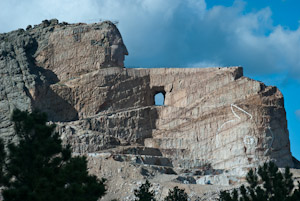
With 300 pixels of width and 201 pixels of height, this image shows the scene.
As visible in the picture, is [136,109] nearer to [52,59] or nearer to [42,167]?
[52,59]

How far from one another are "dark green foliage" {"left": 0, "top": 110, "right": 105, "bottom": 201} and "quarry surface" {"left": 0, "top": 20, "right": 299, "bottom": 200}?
1898cm

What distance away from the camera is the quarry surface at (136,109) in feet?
218

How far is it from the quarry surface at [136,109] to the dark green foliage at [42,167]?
62.3 feet

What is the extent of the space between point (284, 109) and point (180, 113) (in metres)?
8.29

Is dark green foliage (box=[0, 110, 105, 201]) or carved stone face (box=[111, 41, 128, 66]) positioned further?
carved stone face (box=[111, 41, 128, 66])

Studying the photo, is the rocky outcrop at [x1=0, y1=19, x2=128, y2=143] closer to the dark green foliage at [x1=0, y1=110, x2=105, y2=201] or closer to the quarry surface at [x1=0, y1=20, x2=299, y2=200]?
the quarry surface at [x1=0, y1=20, x2=299, y2=200]

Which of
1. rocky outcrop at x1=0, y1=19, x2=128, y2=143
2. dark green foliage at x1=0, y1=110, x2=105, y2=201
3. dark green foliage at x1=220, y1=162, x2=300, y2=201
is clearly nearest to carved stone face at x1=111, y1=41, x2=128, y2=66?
rocky outcrop at x1=0, y1=19, x2=128, y2=143

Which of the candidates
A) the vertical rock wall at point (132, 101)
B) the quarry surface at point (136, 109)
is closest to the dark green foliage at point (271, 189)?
the quarry surface at point (136, 109)

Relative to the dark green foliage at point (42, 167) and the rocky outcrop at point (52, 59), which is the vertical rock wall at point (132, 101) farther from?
the dark green foliage at point (42, 167)

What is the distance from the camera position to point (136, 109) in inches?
2842

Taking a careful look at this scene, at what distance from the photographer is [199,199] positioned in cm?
5988

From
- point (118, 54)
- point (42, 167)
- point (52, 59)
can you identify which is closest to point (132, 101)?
point (118, 54)

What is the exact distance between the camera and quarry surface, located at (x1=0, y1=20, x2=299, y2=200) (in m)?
66.6

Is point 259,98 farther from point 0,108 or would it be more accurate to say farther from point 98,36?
point 0,108
